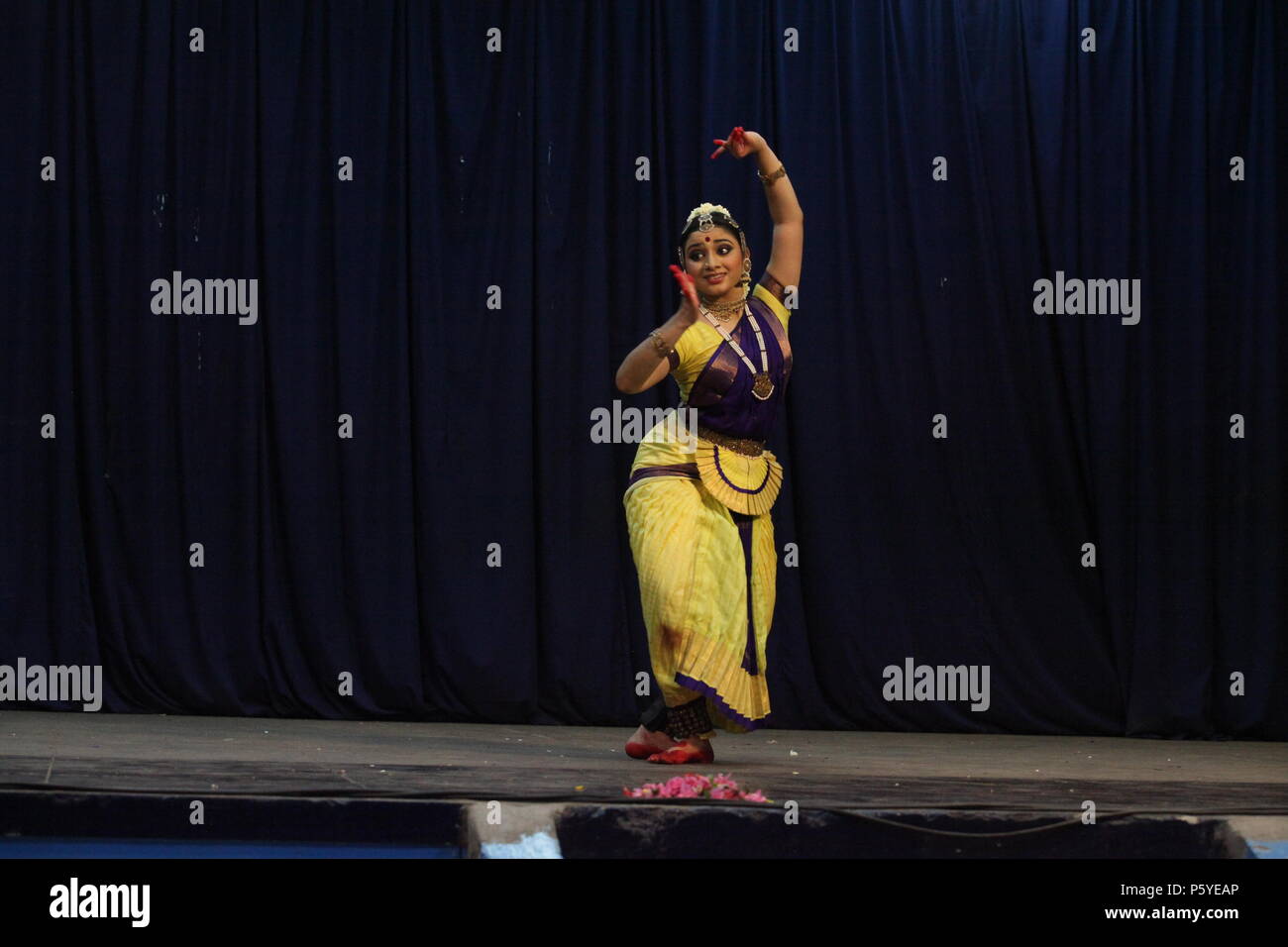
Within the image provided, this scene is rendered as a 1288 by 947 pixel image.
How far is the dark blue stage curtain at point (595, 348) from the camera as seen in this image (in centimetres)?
556

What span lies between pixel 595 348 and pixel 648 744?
73.5 inches

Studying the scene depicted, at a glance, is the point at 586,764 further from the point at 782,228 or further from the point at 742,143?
the point at 742,143

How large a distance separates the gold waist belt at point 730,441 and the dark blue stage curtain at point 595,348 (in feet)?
4.96

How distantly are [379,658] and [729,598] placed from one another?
2.04 metres

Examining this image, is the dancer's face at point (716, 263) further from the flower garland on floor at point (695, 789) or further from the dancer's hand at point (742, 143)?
the flower garland on floor at point (695, 789)

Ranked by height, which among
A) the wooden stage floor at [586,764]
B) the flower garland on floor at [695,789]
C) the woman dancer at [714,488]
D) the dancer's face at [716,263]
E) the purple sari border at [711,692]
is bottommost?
the wooden stage floor at [586,764]

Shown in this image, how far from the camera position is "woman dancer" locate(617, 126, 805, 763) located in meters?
3.99

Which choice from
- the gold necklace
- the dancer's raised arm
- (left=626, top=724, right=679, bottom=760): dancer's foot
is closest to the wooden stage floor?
(left=626, top=724, right=679, bottom=760): dancer's foot

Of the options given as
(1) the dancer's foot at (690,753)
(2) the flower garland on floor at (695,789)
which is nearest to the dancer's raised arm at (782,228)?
(1) the dancer's foot at (690,753)

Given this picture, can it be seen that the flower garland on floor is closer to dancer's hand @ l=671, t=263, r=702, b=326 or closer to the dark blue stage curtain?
dancer's hand @ l=671, t=263, r=702, b=326

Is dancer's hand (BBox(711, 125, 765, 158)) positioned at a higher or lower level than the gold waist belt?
higher

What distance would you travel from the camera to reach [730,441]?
Answer: 4145 mm

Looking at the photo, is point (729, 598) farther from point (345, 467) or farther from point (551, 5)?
point (551, 5)

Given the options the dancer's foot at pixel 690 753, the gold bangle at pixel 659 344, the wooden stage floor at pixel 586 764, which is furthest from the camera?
the dancer's foot at pixel 690 753
